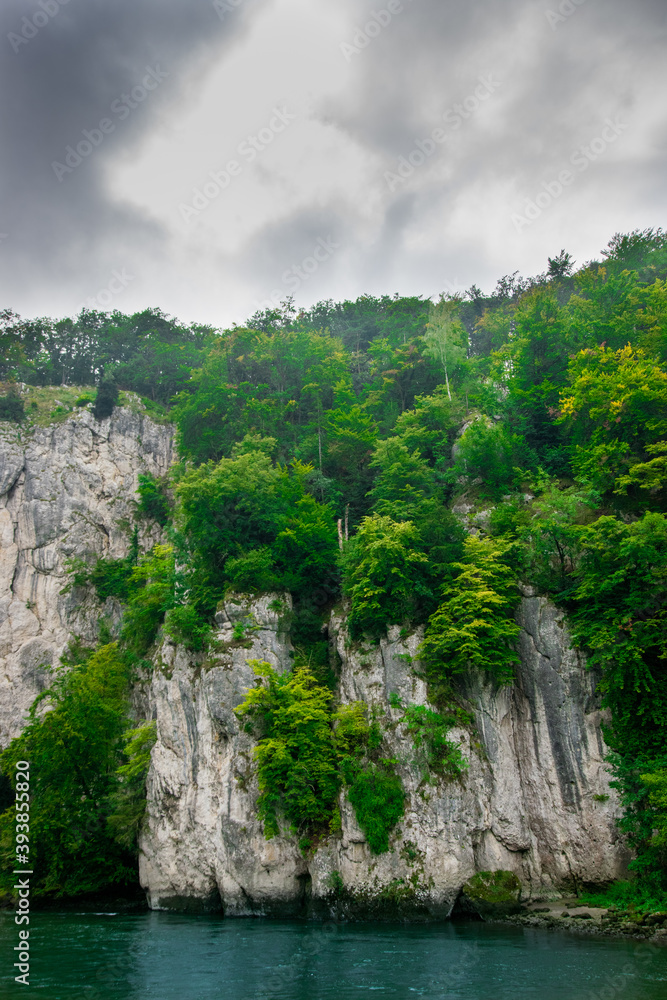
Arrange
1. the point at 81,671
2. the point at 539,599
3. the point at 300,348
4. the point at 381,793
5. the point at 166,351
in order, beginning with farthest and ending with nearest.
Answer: the point at 166,351
the point at 300,348
the point at 81,671
the point at 539,599
the point at 381,793

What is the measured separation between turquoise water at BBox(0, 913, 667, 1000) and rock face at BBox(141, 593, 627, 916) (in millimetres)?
1906

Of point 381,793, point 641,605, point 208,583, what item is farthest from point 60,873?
point 641,605

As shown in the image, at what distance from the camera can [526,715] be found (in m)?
22.5

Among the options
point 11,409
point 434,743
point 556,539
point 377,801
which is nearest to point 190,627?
point 377,801

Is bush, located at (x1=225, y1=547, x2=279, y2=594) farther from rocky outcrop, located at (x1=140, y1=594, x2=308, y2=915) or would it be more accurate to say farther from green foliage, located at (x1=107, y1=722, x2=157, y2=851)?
green foliage, located at (x1=107, y1=722, x2=157, y2=851)

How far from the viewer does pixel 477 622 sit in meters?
21.9

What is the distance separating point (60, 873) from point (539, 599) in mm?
24698

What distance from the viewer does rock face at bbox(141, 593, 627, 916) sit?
20.2m

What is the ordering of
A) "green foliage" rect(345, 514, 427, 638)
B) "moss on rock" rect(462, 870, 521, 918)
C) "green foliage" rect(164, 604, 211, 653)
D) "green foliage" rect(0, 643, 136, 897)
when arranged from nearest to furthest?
"moss on rock" rect(462, 870, 521, 918) < "green foliage" rect(345, 514, 427, 638) < "green foliage" rect(0, 643, 136, 897) < "green foliage" rect(164, 604, 211, 653)

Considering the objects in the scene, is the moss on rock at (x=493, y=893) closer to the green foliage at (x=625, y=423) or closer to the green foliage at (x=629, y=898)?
the green foliage at (x=629, y=898)

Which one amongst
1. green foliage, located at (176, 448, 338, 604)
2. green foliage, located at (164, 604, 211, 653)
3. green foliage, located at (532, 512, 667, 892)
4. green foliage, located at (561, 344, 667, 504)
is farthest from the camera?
green foliage, located at (176, 448, 338, 604)

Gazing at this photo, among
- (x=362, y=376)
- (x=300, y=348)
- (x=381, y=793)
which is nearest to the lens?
(x=381, y=793)

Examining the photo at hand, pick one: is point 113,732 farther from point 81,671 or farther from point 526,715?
point 526,715

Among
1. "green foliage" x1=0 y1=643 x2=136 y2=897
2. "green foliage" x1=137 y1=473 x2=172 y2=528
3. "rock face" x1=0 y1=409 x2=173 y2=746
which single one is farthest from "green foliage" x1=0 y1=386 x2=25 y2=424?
"green foliage" x1=0 y1=643 x2=136 y2=897
